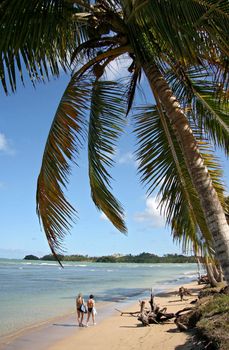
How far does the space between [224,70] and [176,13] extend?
3.63 ft

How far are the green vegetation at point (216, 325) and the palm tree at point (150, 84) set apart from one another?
3.25 m

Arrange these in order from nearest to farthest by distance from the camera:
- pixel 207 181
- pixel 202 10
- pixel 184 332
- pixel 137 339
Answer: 1. pixel 202 10
2. pixel 207 181
3. pixel 184 332
4. pixel 137 339

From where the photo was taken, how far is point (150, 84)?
4504 mm

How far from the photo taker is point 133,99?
567cm

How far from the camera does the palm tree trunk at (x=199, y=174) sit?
12.4 ft

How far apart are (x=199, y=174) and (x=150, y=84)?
1.15m

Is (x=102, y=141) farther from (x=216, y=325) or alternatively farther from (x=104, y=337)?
(x=104, y=337)

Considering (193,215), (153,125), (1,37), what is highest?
(1,37)

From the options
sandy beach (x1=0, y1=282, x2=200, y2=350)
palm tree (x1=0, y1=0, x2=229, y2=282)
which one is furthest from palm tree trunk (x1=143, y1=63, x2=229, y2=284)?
sandy beach (x1=0, y1=282, x2=200, y2=350)

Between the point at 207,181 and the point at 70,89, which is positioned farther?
the point at 70,89

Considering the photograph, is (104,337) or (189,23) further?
(104,337)

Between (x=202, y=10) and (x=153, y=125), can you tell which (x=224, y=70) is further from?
(x=153, y=125)

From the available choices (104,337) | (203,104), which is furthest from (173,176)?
(104,337)

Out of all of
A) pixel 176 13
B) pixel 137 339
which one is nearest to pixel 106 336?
pixel 137 339
